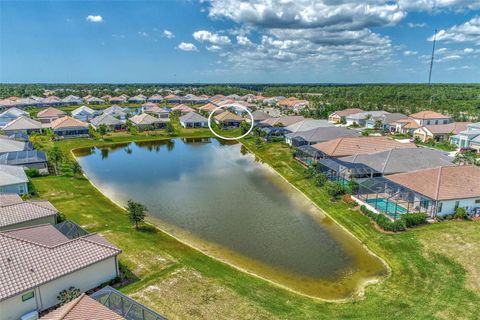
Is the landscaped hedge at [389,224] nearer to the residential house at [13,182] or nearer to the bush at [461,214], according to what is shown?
the bush at [461,214]

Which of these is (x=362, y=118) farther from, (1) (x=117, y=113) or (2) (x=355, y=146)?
(1) (x=117, y=113)

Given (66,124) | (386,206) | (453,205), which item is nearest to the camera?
(453,205)

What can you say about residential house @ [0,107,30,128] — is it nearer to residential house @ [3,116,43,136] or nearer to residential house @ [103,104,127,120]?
residential house @ [3,116,43,136]

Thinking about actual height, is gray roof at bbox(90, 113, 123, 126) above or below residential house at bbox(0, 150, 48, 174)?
above

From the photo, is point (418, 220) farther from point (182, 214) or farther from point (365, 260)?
point (182, 214)

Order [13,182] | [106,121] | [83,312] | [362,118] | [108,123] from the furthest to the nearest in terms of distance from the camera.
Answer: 1. [362,118]
2. [106,121]
3. [108,123]
4. [13,182]
5. [83,312]

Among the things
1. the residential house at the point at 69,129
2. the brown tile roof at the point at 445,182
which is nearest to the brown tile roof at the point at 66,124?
the residential house at the point at 69,129

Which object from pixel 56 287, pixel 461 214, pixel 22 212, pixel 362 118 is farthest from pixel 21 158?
pixel 362 118

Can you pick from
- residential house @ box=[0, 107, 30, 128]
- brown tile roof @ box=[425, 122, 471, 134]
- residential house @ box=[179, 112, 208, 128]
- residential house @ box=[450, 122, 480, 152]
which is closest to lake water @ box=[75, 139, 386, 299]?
residential house @ box=[179, 112, 208, 128]
